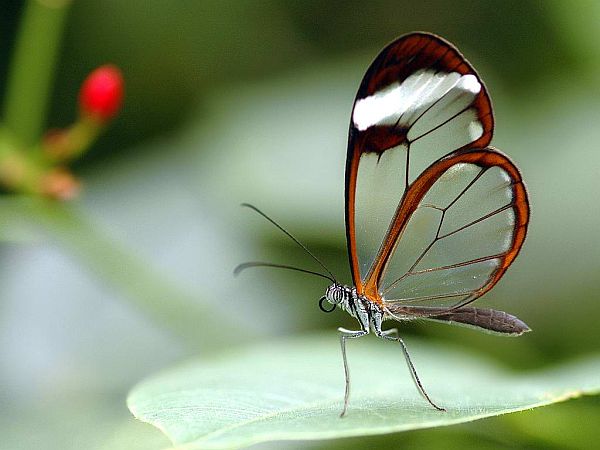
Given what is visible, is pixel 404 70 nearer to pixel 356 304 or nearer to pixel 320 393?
pixel 356 304

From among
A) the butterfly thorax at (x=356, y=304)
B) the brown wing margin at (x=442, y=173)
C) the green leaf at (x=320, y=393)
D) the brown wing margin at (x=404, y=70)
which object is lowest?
the green leaf at (x=320, y=393)

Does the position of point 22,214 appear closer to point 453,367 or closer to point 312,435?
point 453,367

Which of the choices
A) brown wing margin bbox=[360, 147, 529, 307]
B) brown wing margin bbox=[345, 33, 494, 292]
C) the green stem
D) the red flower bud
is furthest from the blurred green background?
brown wing margin bbox=[345, 33, 494, 292]

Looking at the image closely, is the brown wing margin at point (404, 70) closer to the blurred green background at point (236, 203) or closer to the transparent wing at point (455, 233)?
the transparent wing at point (455, 233)

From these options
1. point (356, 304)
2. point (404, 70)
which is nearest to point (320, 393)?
point (356, 304)

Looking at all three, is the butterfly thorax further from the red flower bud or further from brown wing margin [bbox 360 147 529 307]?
the red flower bud

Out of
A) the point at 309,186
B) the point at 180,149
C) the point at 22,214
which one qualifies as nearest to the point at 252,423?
the point at 22,214

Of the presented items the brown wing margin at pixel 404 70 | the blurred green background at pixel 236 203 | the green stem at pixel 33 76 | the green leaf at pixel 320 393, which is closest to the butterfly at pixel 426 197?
the brown wing margin at pixel 404 70
